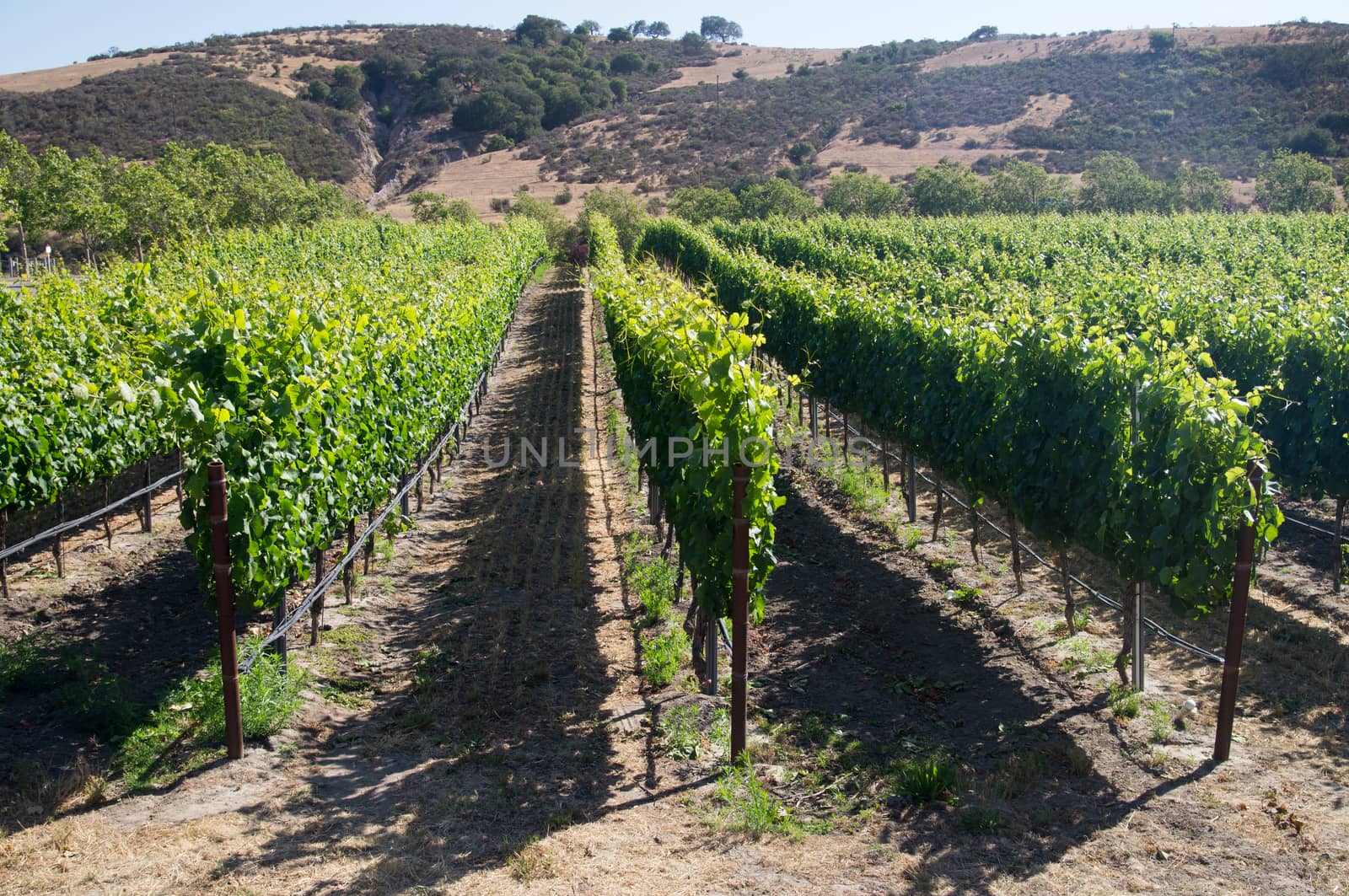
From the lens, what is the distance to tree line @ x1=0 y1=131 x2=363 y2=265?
1556 inches

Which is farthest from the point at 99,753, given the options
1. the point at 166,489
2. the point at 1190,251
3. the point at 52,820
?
the point at 1190,251

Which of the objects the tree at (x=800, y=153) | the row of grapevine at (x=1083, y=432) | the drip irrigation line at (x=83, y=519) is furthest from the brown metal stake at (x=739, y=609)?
the tree at (x=800, y=153)

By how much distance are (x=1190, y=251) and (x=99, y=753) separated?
30603 mm

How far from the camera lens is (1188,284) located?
50.7 ft

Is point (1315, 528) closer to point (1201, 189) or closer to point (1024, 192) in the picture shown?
point (1024, 192)

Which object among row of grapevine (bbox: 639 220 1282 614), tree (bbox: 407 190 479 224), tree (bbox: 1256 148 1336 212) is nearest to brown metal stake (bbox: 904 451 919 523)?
row of grapevine (bbox: 639 220 1282 614)

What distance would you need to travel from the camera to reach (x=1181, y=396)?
19.6 ft

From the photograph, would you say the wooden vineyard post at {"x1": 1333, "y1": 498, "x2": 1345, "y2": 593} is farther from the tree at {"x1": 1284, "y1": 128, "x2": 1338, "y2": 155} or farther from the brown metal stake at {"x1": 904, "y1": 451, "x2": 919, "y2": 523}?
the tree at {"x1": 1284, "y1": 128, "x2": 1338, "y2": 155}

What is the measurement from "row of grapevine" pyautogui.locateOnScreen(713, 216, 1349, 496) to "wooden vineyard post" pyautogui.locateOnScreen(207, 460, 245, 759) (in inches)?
237

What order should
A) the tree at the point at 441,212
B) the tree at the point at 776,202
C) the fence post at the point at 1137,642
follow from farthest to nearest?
the tree at the point at 441,212
the tree at the point at 776,202
the fence post at the point at 1137,642

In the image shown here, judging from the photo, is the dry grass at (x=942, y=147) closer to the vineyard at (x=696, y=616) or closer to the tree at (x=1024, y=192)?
the tree at (x=1024, y=192)

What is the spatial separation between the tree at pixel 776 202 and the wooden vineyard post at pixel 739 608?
46224 millimetres

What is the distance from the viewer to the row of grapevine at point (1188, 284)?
30.6ft

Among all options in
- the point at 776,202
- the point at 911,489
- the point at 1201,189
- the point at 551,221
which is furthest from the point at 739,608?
the point at 1201,189
